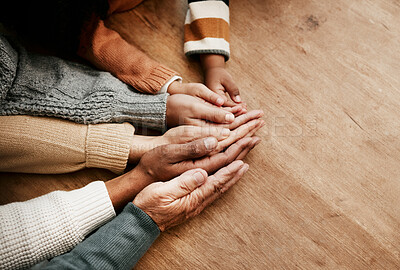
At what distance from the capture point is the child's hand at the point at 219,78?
30.4 inches

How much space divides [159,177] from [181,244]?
179mm

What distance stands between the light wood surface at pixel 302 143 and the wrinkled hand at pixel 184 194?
0.15 feet

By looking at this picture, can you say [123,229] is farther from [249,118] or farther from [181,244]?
[249,118]

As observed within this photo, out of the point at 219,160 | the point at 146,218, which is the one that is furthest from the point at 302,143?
the point at 146,218

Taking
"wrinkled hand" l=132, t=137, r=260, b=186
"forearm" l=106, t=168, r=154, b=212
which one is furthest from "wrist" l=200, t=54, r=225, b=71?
"forearm" l=106, t=168, r=154, b=212

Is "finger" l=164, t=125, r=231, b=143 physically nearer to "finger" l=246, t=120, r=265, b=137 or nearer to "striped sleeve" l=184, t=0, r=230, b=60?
"finger" l=246, t=120, r=265, b=137

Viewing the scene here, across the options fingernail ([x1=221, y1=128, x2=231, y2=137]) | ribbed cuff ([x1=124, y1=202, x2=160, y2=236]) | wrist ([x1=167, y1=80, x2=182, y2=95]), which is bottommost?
ribbed cuff ([x1=124, y1=202, x2=160, y2=236])

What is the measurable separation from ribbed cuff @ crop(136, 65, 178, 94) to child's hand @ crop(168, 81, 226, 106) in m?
0.03

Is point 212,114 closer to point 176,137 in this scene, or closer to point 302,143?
point 176,137

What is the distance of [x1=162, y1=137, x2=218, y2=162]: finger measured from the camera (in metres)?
0.69

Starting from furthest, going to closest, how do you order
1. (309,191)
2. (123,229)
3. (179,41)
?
(179,41), (309,191), (123,229)

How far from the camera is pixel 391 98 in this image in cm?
79

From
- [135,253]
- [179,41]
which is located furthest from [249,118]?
[135,253]

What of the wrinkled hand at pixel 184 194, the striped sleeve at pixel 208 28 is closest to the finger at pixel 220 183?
the wrinkled hand at pixel 184 194
